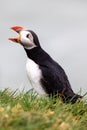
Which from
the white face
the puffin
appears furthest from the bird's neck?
the white face

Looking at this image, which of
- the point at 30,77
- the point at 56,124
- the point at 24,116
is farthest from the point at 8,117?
the point at 30,77

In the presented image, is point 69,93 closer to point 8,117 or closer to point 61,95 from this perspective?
point 61,95

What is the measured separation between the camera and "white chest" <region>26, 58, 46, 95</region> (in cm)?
989

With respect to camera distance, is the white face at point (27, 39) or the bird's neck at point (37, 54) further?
the white face at point (27, 39)

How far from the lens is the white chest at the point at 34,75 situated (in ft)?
32.4

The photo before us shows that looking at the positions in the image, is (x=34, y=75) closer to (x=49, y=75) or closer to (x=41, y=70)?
(x=41, y=70)

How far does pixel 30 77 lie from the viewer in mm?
9922

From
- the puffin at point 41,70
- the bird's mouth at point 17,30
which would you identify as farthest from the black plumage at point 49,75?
the bird's mouth at point 17,30

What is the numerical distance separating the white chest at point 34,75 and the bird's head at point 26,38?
1.34 feet

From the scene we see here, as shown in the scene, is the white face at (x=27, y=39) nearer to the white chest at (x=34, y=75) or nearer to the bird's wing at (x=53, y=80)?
the white chest at (x=34, y=75)

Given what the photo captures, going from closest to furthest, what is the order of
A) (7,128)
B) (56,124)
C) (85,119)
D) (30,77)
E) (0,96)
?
(7,128)
(56,124)
(85,119)
(0,96)
(30,77)

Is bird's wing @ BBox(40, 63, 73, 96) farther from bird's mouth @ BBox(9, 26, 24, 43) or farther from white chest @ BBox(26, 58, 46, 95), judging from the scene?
bird's mouth @ BBox(9, 26, 24, 43)

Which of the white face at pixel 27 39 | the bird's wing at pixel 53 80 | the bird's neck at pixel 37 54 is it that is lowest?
the bird's wing at pixel 53 80

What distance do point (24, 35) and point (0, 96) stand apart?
85.6 inches
